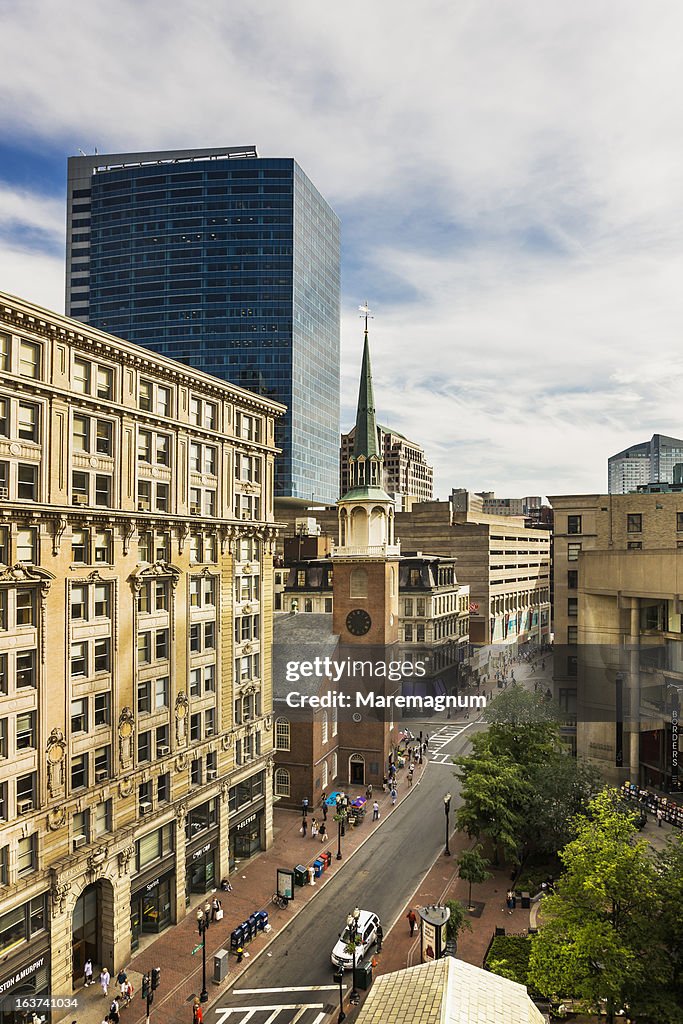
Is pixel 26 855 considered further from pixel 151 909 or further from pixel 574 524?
pixel 574 524

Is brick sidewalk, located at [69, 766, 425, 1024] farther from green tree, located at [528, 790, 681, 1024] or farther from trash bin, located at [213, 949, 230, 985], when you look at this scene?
green tree, located at [528, 790, 681, 1024]

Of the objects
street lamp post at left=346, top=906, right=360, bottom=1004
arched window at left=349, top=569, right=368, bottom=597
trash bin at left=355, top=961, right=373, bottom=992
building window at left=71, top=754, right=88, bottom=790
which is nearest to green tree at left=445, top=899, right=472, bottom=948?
trash bin at left=355, top=961, right=373, bottom=992

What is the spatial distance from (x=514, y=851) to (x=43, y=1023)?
82.4 ft

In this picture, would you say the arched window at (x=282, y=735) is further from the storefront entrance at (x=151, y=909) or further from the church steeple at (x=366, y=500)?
the storefront entrance at (x=151, y=909)

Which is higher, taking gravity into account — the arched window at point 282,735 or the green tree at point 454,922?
the arched window at point 282,735

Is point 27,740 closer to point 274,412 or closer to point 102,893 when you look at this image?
point 102,893

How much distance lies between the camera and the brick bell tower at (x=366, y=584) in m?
55.3

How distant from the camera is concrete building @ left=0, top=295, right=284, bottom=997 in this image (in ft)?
94.4

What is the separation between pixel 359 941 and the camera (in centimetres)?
3256

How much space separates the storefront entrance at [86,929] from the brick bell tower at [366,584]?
87.4 feet

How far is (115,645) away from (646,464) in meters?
135

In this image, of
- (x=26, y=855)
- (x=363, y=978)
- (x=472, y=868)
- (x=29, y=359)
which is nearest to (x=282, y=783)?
(x=472, y=868)

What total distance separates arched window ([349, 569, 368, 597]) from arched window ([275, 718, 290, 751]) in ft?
37.3

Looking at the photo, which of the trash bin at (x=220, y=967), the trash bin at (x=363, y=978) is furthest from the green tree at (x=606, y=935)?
the trash bin at (x=220, y=967)
